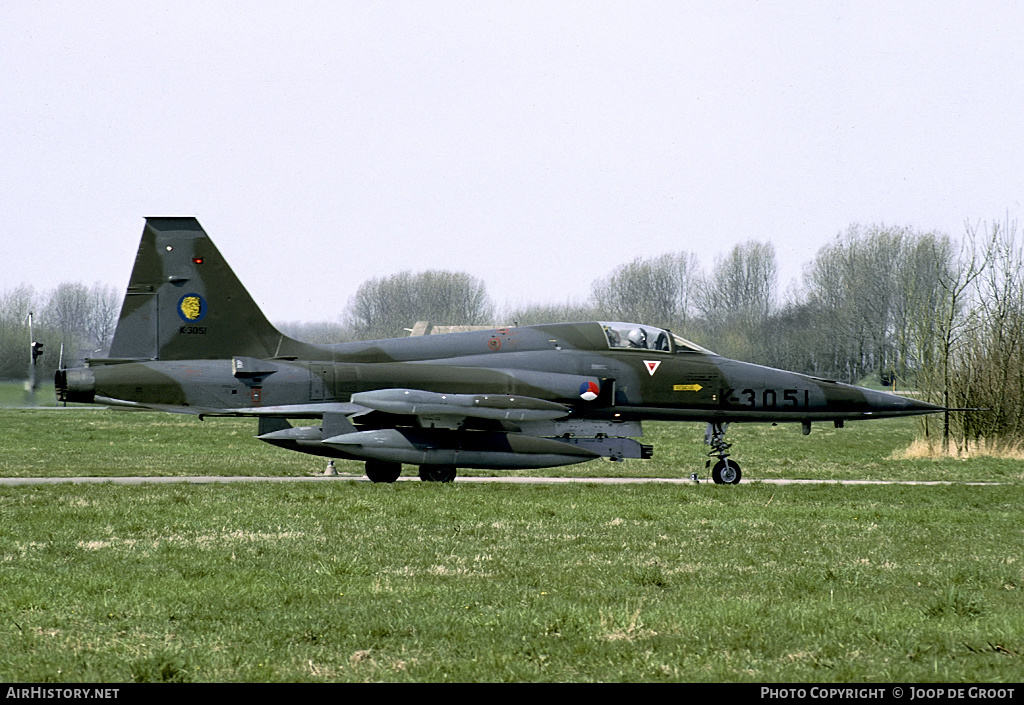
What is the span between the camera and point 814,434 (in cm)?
4528

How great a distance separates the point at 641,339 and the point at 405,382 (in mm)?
5301

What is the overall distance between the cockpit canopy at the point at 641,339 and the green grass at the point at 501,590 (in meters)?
5.76

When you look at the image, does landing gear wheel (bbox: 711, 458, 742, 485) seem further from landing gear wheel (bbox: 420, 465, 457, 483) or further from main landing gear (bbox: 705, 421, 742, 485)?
landing gear wheel (bbox: 420, 465, 457, 483)

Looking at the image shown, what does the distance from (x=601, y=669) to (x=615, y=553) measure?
4.99 metres

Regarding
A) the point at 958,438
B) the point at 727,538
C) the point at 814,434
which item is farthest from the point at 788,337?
the point at 727,538

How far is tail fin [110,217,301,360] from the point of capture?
2052 cm

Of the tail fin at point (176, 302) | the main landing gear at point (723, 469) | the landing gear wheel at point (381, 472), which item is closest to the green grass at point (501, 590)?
the landing gear wheel at point (381, 472)

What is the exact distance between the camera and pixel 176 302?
2058 cm

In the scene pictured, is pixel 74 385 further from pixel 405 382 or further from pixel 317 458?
pixel 317 458

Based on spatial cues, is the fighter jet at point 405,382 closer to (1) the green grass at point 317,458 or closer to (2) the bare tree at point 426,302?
(1) the green grass at point 317,458

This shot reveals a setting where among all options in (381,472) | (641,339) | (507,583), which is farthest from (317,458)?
(507,583)

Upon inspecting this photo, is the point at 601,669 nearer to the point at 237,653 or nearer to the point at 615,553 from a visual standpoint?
the point at 237,653

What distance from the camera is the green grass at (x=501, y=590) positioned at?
715cm

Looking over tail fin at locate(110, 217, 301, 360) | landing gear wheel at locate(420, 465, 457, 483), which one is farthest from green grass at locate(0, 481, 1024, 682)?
tail fin at locate(110, 217, 301, 360)
